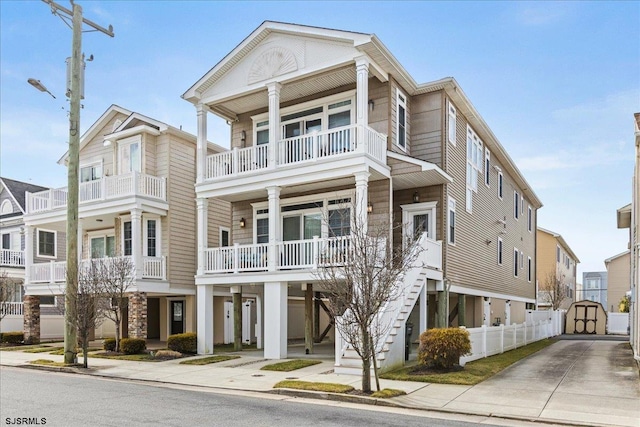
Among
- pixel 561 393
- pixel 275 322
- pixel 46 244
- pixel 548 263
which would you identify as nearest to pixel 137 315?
pixel 275 322

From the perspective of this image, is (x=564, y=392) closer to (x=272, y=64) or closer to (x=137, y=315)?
(x=272, y=64)

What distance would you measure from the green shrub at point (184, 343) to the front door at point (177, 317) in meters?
7.25

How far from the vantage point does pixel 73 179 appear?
17.2m

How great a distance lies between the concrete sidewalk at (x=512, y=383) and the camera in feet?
32.7

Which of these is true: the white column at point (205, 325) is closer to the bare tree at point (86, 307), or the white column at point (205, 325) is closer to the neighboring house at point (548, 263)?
the bare tree at point (86, 307)

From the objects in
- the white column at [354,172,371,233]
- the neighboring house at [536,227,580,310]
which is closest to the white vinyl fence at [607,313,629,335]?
the neighboring house at [536,227,580,310]

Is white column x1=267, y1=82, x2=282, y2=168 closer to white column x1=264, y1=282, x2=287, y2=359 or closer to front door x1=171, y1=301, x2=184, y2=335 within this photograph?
white column x1=264, y1=282, x2=287, y2=359

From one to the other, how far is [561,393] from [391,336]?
4.31 m

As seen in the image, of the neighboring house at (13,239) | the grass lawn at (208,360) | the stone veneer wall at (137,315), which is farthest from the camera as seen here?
the neighboring house at (13,239)

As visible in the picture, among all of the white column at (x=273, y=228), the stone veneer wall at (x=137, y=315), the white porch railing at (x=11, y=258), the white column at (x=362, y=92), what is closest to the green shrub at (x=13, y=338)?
the white porch railing at (x=11, y=258)

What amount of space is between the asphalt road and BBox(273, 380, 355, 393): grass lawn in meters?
0.63

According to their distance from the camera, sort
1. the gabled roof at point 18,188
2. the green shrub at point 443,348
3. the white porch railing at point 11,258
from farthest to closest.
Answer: the gabled roof at point 18,188
the white porch railing at point 11,258
the green shrub at point 443,348

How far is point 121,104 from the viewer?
1050 inches

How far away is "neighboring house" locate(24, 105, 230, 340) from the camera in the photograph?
23.1m
